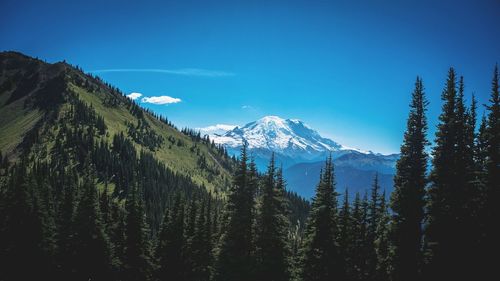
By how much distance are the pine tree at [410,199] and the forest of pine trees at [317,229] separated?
72 mm

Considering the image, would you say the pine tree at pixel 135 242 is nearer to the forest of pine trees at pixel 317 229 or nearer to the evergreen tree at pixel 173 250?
the forest of pine trees at pixel 317 229

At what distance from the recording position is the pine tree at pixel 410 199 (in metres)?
25.9

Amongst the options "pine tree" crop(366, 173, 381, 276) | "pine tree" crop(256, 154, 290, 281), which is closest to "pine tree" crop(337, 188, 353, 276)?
"pine tree" crop(366, 173, 381, 276)

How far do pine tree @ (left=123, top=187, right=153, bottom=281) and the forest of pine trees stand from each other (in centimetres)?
14

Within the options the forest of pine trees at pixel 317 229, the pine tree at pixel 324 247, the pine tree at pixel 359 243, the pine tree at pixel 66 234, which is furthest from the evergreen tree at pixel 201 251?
the pine tree at pixel 324 247

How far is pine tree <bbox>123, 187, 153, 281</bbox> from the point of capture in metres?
51.4

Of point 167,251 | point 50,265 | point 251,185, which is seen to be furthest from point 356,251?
point 50,265

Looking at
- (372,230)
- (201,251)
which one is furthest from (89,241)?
(372,230)

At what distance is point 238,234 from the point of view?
105ft

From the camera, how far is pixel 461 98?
88.1ft

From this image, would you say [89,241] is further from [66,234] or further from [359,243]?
[359,243]

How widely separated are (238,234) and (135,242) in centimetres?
2579

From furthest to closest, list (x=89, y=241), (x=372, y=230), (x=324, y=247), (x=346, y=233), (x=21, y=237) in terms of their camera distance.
Answer: 1. (x=21, y=237)
2. (x=89, y=241)
3. (x=372, y=230)
4. (x=346, y=233)
5. (x=324, y=247)

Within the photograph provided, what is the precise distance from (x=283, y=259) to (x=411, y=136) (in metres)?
15.0
